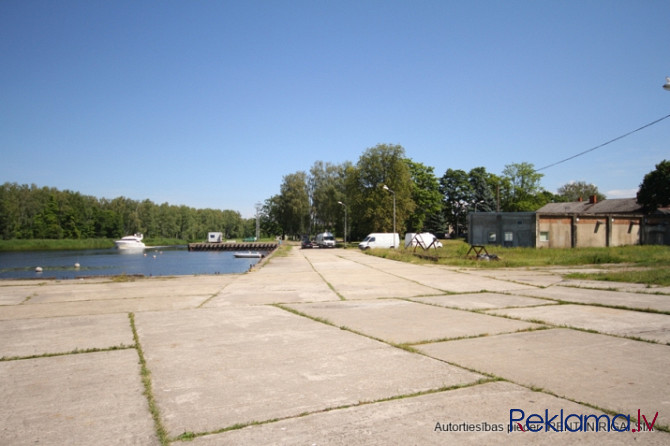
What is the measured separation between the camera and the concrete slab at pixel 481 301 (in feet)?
30.9

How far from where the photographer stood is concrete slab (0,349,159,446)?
309 centimetres

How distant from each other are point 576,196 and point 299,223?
2734 inches

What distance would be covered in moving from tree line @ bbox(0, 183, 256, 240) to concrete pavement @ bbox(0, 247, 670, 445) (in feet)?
354

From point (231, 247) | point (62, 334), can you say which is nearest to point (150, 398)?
point (62, 334)

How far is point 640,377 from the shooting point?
4.29 meters

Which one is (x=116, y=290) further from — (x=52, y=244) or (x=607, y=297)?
(x=52, y=244)

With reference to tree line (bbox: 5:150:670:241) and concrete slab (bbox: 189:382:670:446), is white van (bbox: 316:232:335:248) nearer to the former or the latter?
tree line (bbox: 5:150:670:241)

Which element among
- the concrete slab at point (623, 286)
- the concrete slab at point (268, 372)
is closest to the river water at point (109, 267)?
the concrete slab at point (268, 372)

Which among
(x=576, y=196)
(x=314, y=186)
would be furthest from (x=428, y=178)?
(x=576, y=196)

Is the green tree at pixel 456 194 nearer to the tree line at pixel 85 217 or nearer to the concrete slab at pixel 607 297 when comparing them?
the concrete slab at pixel 607 297

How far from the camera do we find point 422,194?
7338cm

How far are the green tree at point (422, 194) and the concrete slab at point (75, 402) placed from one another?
69.9 metres

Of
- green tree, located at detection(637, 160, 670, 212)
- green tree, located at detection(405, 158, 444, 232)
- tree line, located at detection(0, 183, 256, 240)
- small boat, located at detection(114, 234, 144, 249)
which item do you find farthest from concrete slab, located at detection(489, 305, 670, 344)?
tree line, located at detection(0, 183, 256, 240)

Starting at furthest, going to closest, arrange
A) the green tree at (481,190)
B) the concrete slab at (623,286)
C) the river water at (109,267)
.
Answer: the green tree at (481,190) < the river water at (109,267) < the concrete slab at (623,286)
